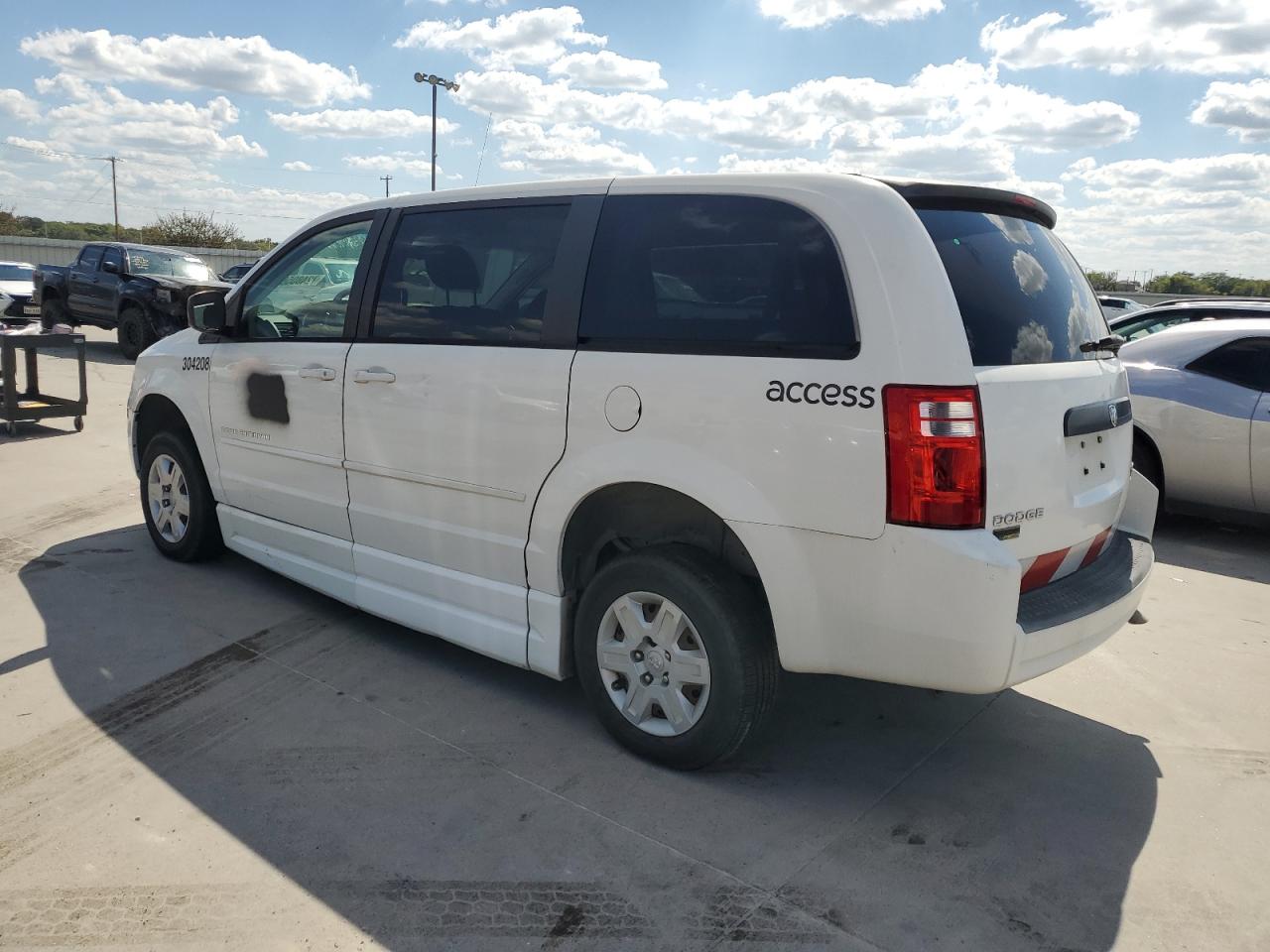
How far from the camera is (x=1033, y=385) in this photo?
3.03 m

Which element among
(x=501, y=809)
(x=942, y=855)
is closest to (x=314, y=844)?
(x=501, y=809)

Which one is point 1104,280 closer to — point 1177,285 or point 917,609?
point 1177,285

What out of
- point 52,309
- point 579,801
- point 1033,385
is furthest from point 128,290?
point 1033,385

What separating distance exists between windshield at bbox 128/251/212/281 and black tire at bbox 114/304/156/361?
813 mm

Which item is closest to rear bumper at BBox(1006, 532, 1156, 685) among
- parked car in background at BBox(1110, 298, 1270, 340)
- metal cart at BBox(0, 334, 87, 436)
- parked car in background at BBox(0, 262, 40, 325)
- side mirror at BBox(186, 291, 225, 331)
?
side mirror at BBox(186, 291, 225, 331)

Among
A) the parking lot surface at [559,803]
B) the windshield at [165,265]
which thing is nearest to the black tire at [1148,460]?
the parking lot surface at [559,803]

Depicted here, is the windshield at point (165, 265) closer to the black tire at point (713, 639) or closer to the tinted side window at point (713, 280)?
the tinted side window at point (713, 280)

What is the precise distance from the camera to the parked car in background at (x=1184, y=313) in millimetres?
7879

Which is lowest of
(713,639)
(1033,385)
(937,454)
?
(713,639)

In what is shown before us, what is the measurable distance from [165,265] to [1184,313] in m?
15.4

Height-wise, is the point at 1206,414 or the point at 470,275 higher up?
the point at 470,275

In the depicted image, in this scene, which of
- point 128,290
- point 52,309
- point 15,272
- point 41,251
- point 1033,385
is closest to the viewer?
point 1033,385

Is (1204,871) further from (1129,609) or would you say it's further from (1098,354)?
(1098,354)

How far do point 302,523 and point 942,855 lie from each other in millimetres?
3144
